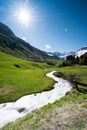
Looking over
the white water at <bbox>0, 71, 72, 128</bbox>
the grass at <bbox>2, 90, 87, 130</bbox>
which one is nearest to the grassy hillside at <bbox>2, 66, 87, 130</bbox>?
the grass at <bbox>2, 90, 87, 130</bbox>

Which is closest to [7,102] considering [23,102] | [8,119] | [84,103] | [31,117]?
[23,102]

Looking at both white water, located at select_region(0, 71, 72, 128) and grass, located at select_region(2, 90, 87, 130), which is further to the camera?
white water, located at select_region(0, 71, 72, 128)

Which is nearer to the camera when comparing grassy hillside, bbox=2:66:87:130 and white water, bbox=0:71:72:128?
grassy hillside, bbox=2:66:87:130

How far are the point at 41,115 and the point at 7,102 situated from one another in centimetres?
Answer: 1084

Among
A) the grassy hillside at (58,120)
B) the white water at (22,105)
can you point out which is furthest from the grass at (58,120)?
the white water at (22,105)

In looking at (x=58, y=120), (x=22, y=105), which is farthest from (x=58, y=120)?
(x=22, y=105)

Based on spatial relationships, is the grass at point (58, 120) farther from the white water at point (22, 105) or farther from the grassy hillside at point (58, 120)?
the white water at point (22, 105)

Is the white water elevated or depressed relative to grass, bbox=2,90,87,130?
depressed

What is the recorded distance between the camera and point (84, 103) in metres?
24.8

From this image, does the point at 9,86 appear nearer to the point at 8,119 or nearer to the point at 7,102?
the point at 7,102

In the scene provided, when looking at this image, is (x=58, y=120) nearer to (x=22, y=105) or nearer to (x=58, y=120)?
(x=58, y=120)

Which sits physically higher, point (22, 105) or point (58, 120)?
point (58, 120)

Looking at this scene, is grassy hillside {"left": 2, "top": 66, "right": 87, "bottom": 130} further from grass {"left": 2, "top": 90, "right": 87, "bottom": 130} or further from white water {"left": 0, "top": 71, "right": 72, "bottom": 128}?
white water {"left": 0, "top": 71, "right": 72, "bottom": 128}

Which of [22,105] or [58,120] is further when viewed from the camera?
[22,105]
